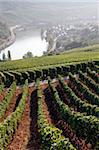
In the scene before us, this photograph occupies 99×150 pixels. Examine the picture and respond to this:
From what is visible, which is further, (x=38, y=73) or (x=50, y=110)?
(x=38, y=73)

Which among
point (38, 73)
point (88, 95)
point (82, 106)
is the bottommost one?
point (38, 73)

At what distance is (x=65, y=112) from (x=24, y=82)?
38.7 meters

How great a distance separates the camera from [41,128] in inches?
1569

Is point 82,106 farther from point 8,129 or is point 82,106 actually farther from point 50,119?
point 8,129

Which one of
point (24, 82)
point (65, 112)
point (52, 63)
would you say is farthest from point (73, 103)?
point (52, 63)

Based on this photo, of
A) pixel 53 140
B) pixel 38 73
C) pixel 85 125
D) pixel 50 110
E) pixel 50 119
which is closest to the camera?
pixel 53 140

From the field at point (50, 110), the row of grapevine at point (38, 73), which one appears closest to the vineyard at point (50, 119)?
the field at point (50, 110)

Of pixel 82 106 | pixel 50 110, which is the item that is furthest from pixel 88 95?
pixel 82 106

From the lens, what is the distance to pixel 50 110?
55594 mm

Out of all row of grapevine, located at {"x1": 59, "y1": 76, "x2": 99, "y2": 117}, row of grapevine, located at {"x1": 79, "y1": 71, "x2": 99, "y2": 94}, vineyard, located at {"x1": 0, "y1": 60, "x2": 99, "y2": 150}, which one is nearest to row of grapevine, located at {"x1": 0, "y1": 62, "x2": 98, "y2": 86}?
vineyard, located at {"x1": 0, "y1": 60, "x2": 99, "y2": 150}

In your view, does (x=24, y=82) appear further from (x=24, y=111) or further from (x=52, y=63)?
(x=24, y=111)

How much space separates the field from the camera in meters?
36.3

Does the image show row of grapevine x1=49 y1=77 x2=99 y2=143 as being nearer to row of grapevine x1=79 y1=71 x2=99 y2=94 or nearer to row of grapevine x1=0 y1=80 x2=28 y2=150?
row of grapevine x1=0 y1=80 x2=28 y2=150

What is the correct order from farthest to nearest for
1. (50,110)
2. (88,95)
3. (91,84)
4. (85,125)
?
(91,84) → (88,95) → (50,110) → (85,125)
